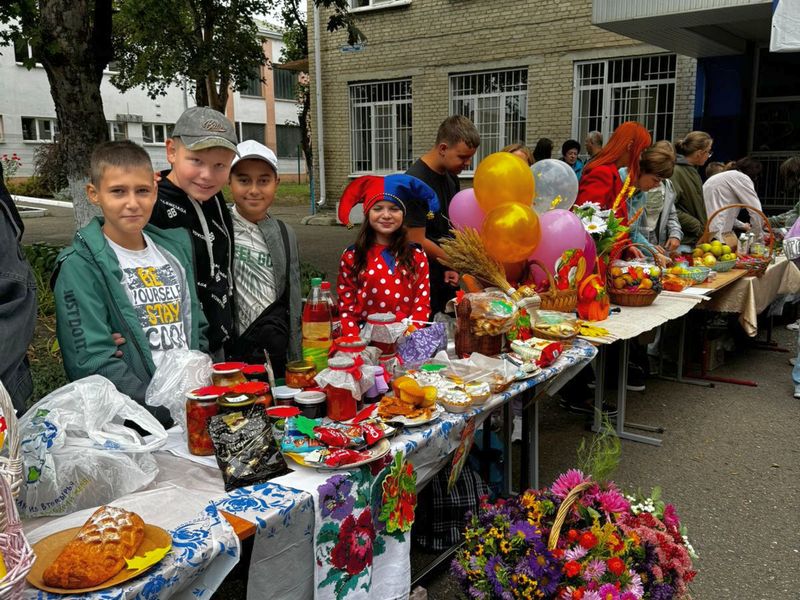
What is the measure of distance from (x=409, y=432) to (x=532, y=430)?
1296 mm

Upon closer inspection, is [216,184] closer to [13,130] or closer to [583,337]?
[583,337]

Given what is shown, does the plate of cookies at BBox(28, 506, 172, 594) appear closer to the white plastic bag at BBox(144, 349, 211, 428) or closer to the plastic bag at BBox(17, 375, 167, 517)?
the plastic bag at BBox(17, 375, 167, 517)

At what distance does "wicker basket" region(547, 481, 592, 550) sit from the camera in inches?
73.5

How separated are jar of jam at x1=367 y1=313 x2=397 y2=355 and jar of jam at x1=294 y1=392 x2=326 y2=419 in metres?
0.53

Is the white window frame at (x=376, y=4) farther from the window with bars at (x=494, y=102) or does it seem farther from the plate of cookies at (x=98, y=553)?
the plate of cookies at (x=98, y=553)

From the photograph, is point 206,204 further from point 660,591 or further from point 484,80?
point 484,80

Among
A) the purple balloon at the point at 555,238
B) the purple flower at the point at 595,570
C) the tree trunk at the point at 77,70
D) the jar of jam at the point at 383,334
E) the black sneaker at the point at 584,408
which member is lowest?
the black sneaker at the point at 584,408

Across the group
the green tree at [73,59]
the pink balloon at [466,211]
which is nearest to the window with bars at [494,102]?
the green tree at [73,59]

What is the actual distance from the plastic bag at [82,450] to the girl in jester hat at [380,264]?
1390mm

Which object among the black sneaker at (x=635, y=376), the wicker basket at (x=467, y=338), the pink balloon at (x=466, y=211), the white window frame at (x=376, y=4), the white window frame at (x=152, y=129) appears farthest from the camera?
the white window frame at (x=152, y=129)

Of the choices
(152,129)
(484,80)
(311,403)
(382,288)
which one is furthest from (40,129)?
A: (311,403)

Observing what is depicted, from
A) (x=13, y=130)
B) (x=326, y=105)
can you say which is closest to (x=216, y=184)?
(x=326, y=105)

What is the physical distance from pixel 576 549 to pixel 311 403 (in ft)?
2.88

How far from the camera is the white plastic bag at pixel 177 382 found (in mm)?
1927
